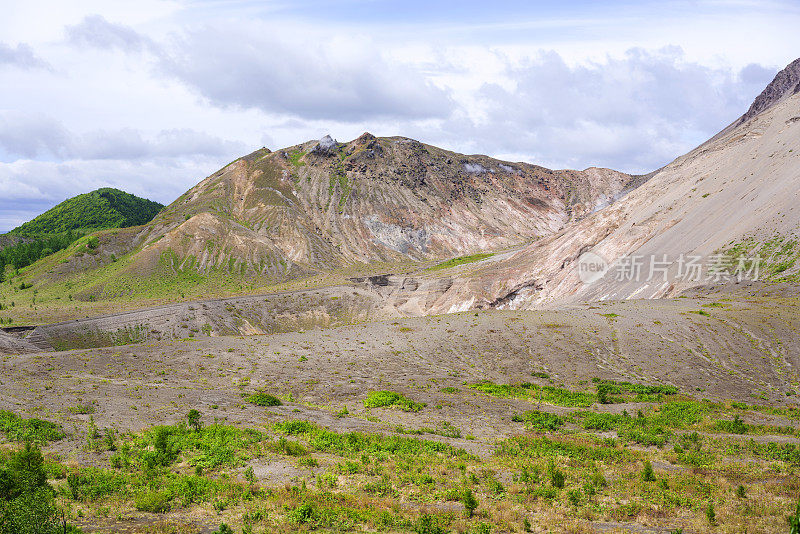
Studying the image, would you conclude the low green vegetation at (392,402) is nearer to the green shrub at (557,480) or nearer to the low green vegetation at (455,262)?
the green shrub at (557,480)

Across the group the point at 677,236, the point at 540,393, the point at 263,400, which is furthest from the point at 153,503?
the point at 677,236

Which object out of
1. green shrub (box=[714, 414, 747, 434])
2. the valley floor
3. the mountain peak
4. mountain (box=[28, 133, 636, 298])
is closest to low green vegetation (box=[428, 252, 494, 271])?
mountain (box=[28, 133, 636, 298])

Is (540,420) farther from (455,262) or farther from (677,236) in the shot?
(455,262)

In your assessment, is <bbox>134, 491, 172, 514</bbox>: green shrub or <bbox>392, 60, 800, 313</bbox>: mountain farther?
<bbox>392, 60, 800, 313</bbox>: mountain

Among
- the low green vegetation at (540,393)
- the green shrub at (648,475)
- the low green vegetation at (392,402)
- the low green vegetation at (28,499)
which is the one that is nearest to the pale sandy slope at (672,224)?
the low green vegetation at (540,393)

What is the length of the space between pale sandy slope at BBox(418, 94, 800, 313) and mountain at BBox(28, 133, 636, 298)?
172 ft

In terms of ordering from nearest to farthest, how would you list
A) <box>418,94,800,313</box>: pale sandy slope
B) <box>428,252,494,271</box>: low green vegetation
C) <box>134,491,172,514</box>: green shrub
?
<box>134,491,172,514</box>: green shrub
<box>418,94,800,313</box>: pale sandy slope
<box>428,252,494,271</box>: low green vegetation

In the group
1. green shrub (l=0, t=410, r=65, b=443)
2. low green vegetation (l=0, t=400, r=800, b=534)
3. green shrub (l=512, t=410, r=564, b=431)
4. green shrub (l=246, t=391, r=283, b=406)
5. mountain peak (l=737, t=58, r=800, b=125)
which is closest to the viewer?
low green vegetation (l=0, t=400, r=800, b=534)

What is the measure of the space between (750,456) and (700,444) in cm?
186

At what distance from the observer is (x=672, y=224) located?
244 ft

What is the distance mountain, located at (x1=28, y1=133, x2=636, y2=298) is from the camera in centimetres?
11331

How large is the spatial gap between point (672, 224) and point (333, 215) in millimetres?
98935

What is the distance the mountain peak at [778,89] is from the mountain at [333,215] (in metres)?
53.2

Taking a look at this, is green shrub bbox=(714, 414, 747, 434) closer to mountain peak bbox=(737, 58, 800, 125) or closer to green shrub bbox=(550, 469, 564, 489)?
green shrub bbox=(550, 469, 564, 489)
